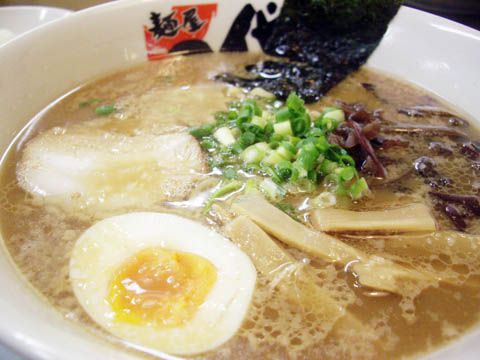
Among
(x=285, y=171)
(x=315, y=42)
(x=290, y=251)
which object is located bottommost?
(x=290, y=251)

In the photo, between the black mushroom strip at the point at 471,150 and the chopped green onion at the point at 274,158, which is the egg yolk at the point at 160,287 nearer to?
the chopped green onion at the point at 274,158

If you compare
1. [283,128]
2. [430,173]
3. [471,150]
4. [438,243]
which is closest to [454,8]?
[471,150]

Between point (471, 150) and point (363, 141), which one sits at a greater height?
point (363, 141)

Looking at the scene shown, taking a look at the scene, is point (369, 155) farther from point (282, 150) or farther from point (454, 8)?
point (454, 8)

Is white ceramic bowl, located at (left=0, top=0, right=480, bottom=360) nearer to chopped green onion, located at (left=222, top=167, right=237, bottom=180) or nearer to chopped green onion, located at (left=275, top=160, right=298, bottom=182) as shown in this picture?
chopped green onion, located at (left=222, top=167, right=237, bottom=180)

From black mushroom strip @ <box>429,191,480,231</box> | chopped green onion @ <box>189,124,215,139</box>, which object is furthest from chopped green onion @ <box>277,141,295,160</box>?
black mushroom strip @ <box>429,191,480,231</box>

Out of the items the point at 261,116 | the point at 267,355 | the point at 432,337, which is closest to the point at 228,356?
the point at 267,355

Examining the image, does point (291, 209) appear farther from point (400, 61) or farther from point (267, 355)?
point (400, 61)
